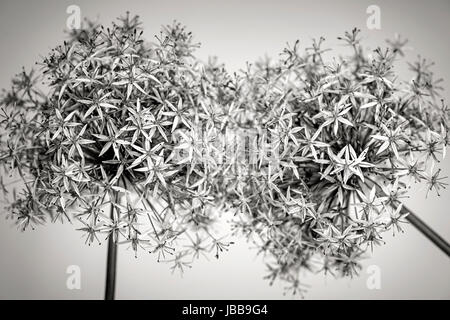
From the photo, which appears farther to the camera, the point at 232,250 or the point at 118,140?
the point at 232,250

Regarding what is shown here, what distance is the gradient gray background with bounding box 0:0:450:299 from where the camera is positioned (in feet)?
8.41

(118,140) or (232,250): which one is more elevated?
(118,140)

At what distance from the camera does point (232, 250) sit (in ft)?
8.76

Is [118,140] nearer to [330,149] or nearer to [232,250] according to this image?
[330,149]

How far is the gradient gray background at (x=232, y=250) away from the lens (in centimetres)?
256

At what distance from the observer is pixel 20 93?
6.01ft

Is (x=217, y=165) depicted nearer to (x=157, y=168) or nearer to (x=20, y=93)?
(x=157, y=168)

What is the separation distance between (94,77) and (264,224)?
2.65ft

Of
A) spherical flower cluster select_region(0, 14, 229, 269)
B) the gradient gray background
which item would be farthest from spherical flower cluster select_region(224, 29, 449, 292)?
the gradient gray background

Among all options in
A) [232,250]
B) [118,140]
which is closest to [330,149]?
[118,140]

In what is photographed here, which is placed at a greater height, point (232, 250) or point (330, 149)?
point (330, 149)

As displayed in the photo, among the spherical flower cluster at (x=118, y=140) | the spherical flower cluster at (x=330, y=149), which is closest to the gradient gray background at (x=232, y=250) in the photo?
the spherical flower cluster at (x=330, y=149)

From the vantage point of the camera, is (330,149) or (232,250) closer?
(330,149)

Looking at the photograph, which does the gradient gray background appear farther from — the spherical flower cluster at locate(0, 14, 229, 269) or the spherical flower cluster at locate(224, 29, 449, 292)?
the spherical flower cluster at locate(0, 14, 229, 269)
